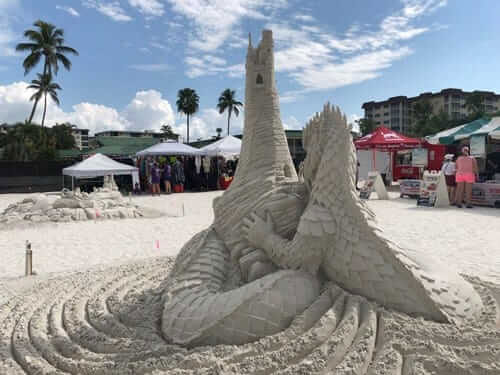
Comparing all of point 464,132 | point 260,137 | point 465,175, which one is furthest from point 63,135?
point 260,137

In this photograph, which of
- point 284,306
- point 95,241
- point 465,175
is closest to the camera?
point 284,306

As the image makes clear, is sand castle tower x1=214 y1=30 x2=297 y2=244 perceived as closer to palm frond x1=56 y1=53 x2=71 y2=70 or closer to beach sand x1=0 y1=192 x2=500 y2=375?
beach sand x1=0 y1=192 x2=500 y2=375

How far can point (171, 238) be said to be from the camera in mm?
6785

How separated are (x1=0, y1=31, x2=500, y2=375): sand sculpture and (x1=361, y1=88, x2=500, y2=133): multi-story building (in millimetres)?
57276

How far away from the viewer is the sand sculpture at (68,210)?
875 cm

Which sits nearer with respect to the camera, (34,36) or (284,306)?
(284,306)

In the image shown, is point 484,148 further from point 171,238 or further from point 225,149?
point 171,238

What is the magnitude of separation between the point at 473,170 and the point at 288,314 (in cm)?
918

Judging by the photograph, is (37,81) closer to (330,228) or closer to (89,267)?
(89,267)

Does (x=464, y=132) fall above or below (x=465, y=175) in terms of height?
above

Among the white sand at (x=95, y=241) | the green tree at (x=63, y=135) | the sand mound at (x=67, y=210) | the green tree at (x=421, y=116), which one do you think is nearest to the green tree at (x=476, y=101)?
the green tree at (x=421, y=116)

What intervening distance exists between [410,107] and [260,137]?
6392cm

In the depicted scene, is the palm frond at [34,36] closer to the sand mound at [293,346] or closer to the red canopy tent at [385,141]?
the red canopy tent at [385,141]

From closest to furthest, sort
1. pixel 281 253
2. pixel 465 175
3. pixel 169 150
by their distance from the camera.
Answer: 1. pixel 281 253
2. pixel 465 175
3. pixel 169 150
